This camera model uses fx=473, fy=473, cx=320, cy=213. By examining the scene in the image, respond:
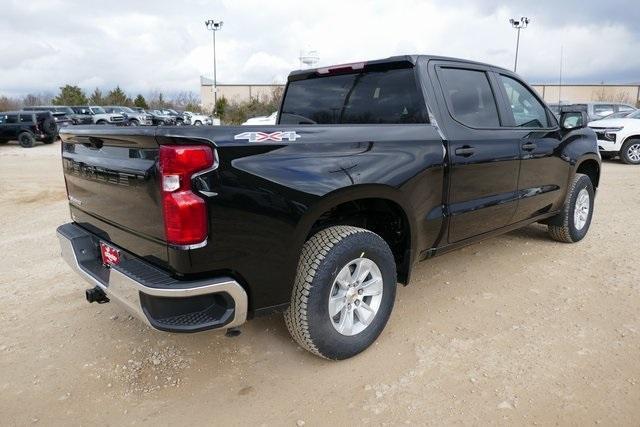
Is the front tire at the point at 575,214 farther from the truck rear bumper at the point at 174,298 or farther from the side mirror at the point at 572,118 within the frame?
the truck rear bumper at the point at 174,298

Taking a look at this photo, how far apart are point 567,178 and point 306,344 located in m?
3.44

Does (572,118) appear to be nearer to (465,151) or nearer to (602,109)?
(465,151)

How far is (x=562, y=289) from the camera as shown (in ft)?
13.0

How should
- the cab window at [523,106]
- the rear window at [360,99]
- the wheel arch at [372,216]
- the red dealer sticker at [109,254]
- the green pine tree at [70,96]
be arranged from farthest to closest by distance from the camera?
the green pine tree at [70,96], the cab window at [523,106], the rear window at [360,99], the red dealer sticker at [109,254], the wheel arch at [372,216]

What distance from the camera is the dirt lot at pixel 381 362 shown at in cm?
248

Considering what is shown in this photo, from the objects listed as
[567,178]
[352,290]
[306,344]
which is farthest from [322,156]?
[567,178]

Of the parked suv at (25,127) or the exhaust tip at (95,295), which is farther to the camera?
the parked suv at (25,127)

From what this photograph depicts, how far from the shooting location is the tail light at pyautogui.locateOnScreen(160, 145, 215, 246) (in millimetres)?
2160

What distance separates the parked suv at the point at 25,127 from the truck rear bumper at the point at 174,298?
21.6 meters

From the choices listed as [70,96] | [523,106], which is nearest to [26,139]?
[523,106]

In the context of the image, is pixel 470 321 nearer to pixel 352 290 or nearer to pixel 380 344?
pixel 380 344

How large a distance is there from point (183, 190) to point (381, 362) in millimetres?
1623

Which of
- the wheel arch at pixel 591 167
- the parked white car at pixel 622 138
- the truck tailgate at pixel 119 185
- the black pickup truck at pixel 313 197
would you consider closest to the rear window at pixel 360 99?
the black pickup truck at pixel 313 197

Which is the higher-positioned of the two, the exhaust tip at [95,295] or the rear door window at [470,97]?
the rear door window at [470,97]
